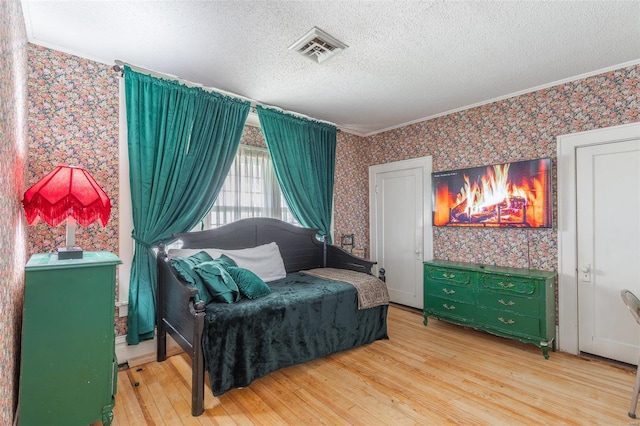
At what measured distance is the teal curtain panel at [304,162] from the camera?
3.71 meters

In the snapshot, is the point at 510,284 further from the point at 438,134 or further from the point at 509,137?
the point at 438,134

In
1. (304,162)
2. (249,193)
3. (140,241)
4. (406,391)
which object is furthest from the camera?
(304,162)

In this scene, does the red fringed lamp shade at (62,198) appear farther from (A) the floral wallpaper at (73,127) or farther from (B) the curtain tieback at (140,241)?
(B) the curtain tieback at (140,241)

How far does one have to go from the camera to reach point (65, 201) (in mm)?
1878

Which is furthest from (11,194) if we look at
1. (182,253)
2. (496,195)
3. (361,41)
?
(496,195)

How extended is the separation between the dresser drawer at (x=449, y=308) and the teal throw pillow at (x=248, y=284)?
1.99 metres

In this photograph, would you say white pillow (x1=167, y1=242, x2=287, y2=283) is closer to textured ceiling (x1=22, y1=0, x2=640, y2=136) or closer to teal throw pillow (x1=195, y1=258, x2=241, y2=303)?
teal throw pillow (x1=195, y1=258, x2=241, y2=303)

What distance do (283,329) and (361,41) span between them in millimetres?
2295

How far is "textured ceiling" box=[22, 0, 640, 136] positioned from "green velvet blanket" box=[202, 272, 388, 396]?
1985mm

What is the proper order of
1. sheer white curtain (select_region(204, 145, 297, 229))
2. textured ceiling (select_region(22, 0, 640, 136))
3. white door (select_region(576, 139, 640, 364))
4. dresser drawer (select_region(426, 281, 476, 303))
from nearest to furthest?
textured ceiling (select_region(22, 0, 640, 136))
white door (select_region(576, 139, 640, 364))
dresser drawer (select_region(426, 281, 476, 303))
sheer white curtain (select_region(204, 145, 297, 229))

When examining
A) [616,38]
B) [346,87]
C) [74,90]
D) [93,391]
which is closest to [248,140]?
[346,87]

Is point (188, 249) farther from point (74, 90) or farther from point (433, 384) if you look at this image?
point (433, 384)

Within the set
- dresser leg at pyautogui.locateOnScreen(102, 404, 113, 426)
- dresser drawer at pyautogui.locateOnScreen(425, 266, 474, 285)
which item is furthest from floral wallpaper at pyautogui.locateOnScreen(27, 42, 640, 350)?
dresser leg at pyautogui.locateOnScreen(102, 404, 113, 426)

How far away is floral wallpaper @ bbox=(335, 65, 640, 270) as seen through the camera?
9.11 feet
